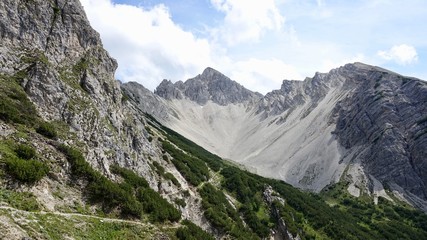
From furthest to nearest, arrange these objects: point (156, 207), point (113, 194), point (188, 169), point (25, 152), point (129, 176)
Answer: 1. point (188, 169)
2. point (129, 176)
3. point (156, 207)
4. point (113, 194)
5. point (25, 152)

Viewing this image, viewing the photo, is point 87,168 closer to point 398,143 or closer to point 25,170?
point 25,170

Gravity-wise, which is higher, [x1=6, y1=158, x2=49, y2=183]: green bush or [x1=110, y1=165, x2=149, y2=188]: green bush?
[x1=110, y1=165, x2=149, y2=188]: green bush

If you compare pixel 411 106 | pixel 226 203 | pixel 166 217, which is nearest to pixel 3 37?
pixel 166 217

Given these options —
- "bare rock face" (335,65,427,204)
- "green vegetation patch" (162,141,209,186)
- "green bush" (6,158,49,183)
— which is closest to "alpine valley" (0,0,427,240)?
"green bush" (6,158,49,183)

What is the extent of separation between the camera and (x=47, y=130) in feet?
116

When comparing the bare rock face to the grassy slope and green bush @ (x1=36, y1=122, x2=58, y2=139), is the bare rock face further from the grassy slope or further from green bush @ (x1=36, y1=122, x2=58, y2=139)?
green bush @ (x1=36, y1=122, x2=58, y2=139)

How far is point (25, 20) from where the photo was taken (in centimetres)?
4856

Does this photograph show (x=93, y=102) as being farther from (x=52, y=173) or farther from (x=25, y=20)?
(x=52, y=173)

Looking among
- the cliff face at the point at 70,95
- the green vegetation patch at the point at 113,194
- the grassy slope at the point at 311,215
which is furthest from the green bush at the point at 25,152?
the grassy slope at the point at 311,215

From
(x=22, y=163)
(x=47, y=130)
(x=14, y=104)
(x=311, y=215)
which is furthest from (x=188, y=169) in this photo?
(x=22, y=163)

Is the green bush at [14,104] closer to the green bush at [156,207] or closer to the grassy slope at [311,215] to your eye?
the green bush at [156,207]

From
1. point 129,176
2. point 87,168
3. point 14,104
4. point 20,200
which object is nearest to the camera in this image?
point 20,200

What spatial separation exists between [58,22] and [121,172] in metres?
27.8

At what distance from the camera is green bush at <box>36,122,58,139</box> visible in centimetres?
3509
